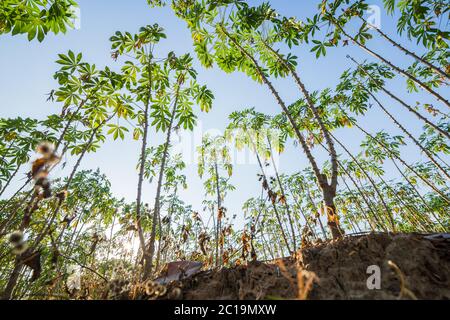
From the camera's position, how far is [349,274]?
148 cm

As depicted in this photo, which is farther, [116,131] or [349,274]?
[116,131]

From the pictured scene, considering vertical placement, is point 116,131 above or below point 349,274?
above

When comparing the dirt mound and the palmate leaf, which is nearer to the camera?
the dirt mound

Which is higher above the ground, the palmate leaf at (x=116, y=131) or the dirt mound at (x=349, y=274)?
the palmate leaf at (x=116, y=131)

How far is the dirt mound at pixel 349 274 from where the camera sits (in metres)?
1.27

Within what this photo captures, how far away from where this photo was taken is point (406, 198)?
43.8 ft

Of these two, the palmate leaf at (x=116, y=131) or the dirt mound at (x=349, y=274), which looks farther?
the palmate leaf at (x=116, y=131)

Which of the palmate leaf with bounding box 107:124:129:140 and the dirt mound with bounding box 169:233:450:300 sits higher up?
the palmate leaf with bounding box 107:124:129:140

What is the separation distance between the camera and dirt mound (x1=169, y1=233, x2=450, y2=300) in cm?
127

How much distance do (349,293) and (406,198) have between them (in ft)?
54.2
